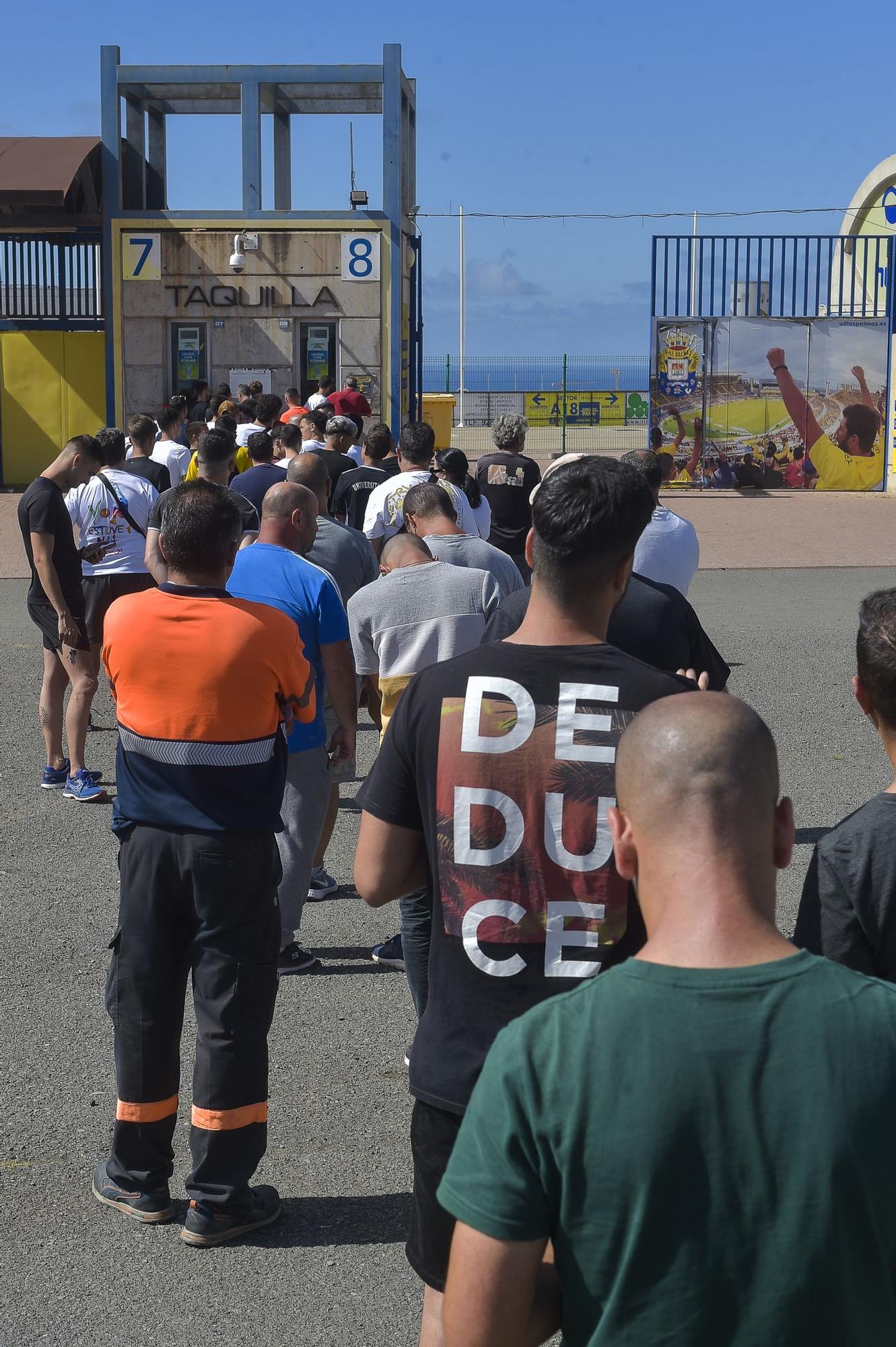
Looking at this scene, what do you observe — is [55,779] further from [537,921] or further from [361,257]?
[361,257]

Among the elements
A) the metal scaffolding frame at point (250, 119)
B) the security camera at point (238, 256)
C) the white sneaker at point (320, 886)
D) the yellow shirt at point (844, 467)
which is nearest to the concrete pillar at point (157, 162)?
the metal scaffolding frame at point (250, 119)

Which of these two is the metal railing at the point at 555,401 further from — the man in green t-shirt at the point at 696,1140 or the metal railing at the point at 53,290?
the man in green t-shirt at the point at 696,1140

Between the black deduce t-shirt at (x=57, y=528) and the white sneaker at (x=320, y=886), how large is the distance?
6.87 ft

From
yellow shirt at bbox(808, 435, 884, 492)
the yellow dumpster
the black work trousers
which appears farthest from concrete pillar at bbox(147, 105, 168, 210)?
the black work trousers

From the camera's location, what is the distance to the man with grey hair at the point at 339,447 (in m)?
10.2

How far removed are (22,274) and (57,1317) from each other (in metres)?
22.1

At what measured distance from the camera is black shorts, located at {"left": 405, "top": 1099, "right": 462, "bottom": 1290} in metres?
2.53

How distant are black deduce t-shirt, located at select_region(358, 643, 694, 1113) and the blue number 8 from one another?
1941 centimetres

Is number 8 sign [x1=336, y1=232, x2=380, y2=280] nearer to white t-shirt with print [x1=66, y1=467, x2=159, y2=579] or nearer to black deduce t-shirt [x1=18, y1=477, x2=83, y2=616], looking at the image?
white t-shirt with print [x1=66, y1=467, x2=159, y2=579]

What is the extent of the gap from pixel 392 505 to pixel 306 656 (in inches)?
126

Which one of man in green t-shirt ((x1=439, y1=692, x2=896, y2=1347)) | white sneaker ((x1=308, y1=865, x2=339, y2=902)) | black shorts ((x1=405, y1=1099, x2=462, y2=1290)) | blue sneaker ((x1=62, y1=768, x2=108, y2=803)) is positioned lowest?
white sneaker ((x1=308, y1=865, x2=339, y2=902))

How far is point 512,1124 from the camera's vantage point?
157 centimetres

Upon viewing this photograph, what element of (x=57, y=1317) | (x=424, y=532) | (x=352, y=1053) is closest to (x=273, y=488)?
(x=424, y=532)

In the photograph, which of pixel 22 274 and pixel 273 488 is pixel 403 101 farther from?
pixel 273 488
